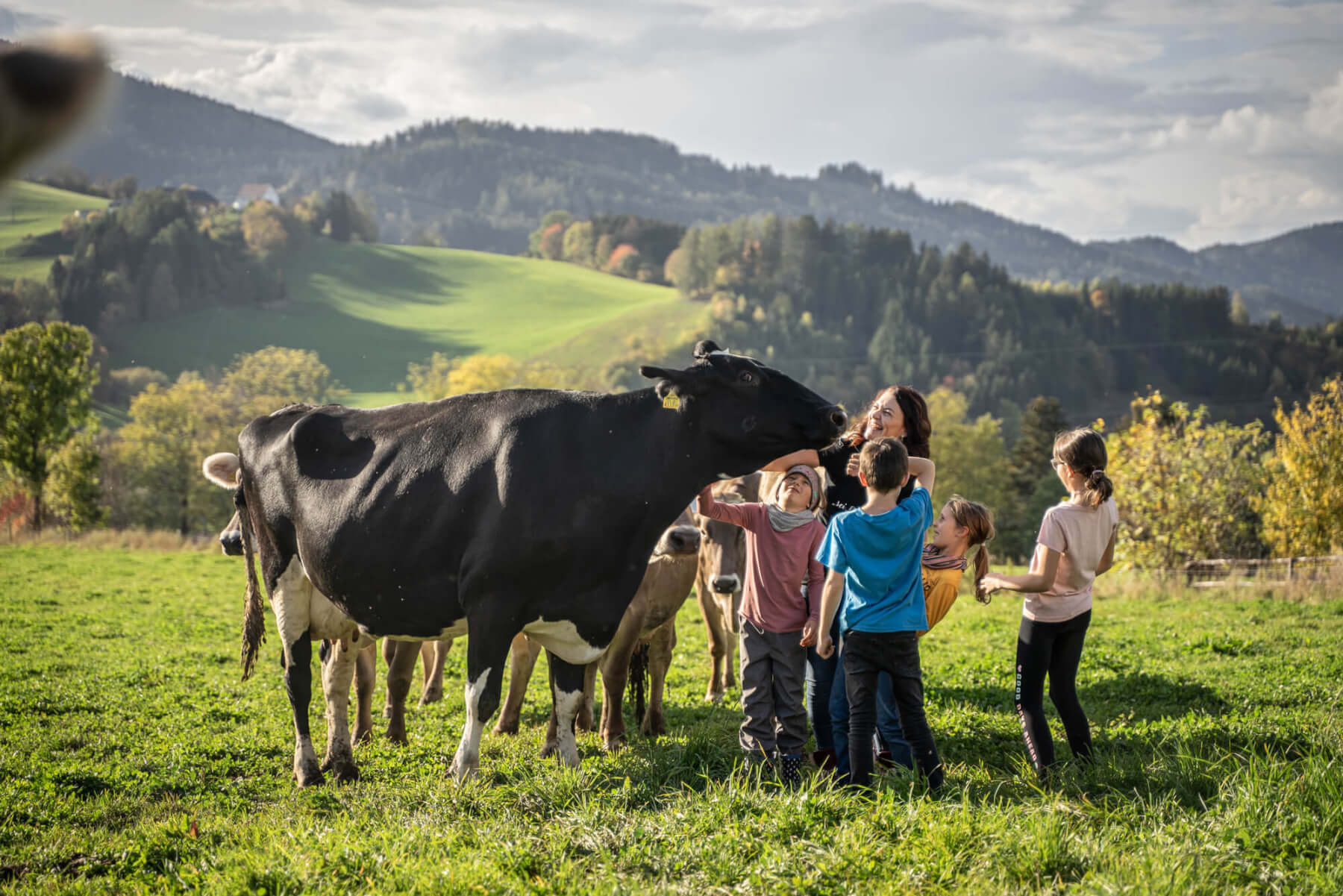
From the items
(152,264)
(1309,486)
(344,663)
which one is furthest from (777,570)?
(152,264)

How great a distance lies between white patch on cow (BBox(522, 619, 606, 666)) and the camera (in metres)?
6.32

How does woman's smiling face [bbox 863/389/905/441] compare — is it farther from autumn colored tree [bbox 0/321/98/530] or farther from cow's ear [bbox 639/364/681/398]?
Result: autumn colored tree [bbox 0/321/98/530]

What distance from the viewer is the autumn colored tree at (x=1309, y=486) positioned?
38.6m

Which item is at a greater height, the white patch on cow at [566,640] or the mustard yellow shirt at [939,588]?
the mustard yellow shirt at [939,588]

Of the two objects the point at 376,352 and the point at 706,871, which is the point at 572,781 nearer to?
the point at 706,871

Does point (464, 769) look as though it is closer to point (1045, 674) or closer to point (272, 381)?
point (1045, 674)

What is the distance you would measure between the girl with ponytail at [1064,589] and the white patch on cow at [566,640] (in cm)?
250

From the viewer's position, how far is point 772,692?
22.1ft

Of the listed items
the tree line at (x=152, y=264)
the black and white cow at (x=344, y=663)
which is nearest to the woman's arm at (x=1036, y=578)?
the black and white cow at (x=344, y=663)

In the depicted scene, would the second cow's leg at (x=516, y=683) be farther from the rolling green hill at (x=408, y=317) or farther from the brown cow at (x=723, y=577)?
the rolling green hill at (x=408, y=317)

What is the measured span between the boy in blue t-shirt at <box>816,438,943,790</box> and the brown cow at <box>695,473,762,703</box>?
3.99 ft

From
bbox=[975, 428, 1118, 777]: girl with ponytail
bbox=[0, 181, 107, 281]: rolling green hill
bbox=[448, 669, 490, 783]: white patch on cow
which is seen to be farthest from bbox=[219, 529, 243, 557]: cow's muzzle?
bbox=[0, 181, 107, 281]: rolling green hill

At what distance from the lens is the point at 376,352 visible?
114 metres

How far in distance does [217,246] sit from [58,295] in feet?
76.7
